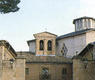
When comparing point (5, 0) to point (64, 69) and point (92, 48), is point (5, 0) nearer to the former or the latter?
point (92, 48)

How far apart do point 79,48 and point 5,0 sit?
67.0ft

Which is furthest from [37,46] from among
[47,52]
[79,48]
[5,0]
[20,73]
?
[5,0]

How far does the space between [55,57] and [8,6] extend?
19138 millimetres

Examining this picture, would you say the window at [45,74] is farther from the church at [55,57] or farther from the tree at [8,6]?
the tree at [8,6]

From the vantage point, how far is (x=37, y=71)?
39.4 m

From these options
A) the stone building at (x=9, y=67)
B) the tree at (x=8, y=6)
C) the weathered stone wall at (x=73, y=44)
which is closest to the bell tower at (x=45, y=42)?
the weathered stone wall at (x=73, y=44)

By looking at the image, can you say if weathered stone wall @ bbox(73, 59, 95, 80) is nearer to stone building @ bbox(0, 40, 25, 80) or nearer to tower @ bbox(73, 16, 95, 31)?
stone building @ bbox(0, 40, 25, 80)

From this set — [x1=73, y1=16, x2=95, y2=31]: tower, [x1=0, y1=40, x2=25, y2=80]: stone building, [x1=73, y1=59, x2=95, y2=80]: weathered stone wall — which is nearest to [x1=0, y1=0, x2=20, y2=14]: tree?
[x1=0, y1=40, x2=25, y2=80]: stone building

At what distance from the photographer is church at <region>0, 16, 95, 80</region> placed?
92.4 ft

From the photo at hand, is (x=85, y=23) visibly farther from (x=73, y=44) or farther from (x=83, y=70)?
(x=83, y=70)

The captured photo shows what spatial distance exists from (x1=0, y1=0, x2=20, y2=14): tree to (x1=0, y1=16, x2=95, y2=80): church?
4.82m

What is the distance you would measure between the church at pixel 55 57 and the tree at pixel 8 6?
15.8 feet

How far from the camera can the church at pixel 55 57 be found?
28.2m

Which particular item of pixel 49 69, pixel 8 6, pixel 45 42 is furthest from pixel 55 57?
pixel 8 6
